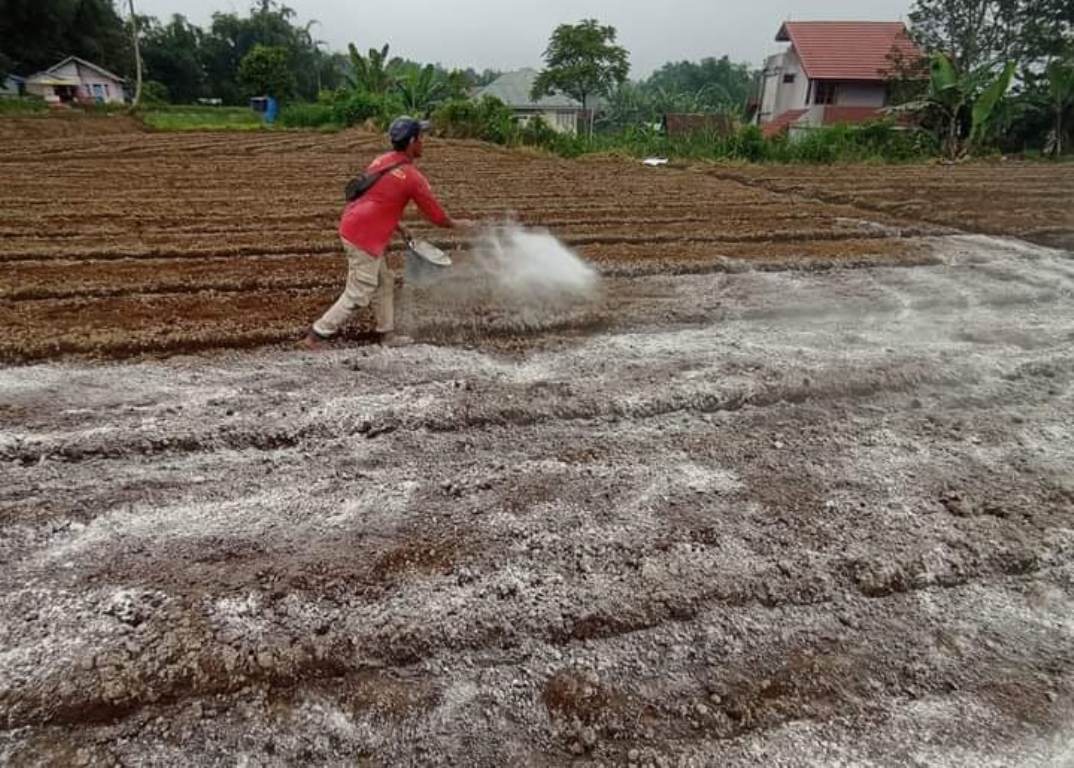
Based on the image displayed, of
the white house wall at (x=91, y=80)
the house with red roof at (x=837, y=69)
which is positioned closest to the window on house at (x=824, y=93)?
the house with red roof at (x=837, y=69)

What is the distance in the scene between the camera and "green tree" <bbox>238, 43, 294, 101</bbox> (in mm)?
43969

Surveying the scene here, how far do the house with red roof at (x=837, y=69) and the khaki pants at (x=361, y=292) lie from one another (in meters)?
27.9

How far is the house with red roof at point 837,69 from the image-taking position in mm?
29906

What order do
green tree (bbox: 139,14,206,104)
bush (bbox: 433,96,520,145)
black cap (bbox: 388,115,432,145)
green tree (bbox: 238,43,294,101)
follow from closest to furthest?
1. black cap (bbox: 388,115,432,145)
2. bush (bbox: 433,96,520,145)
3. green tree (bbox: 238,43,294,101)
4. green tree (bbox: 139,14,206,104)

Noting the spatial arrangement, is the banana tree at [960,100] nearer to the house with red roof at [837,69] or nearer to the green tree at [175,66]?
the house with red roof at [837,69]

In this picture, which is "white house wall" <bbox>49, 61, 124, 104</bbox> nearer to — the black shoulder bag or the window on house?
the window on house

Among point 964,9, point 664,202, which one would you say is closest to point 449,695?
point 664,202

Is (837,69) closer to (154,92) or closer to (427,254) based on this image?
(427,254)

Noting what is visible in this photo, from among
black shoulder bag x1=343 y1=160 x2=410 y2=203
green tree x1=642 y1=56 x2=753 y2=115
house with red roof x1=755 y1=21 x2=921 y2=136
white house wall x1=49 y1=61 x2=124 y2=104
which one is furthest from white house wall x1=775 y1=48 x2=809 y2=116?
white house wall x1=49 y1=61 x2=124 y2=104

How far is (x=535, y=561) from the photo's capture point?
2580 millimetres

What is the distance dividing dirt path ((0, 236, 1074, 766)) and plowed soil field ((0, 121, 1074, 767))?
0.01 metres

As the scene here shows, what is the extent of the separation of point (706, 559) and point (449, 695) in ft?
3.56

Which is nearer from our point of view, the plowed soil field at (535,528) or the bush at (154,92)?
the plowed soil field at (535,528)

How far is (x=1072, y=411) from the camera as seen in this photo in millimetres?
3971
